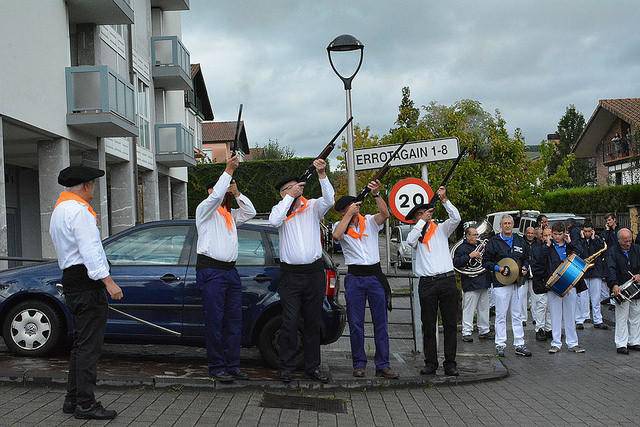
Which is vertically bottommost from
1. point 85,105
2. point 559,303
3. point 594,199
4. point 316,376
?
point 316,376

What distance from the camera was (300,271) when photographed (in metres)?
7.69

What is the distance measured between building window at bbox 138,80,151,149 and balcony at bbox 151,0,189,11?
12.9 ft

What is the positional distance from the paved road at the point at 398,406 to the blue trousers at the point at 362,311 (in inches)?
21.4

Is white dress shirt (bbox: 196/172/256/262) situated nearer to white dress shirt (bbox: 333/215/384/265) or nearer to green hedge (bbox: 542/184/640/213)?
white dress shirt (bbox: 333/215/384/265)

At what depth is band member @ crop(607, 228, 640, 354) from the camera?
36.1 ft

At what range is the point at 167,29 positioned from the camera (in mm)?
31141

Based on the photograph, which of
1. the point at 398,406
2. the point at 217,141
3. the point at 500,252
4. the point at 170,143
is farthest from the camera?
the point at 217,141

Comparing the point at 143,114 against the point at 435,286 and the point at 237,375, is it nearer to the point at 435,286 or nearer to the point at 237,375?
the point at 435,286

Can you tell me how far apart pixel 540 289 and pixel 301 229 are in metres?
5.16

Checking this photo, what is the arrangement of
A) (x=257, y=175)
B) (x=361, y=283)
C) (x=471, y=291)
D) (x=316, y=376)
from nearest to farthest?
(x=316, y=376) → (x=361, y=283) → (x=471, y=291) → (x=257, y=175)

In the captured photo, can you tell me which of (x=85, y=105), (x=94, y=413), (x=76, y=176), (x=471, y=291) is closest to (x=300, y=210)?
(x=76, y=176)

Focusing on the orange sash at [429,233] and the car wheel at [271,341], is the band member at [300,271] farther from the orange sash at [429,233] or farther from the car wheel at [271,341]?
the orange sash at [429,233]

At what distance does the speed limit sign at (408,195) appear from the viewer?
983 cm

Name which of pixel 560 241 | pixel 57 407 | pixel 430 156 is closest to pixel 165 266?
pixel 57 407
